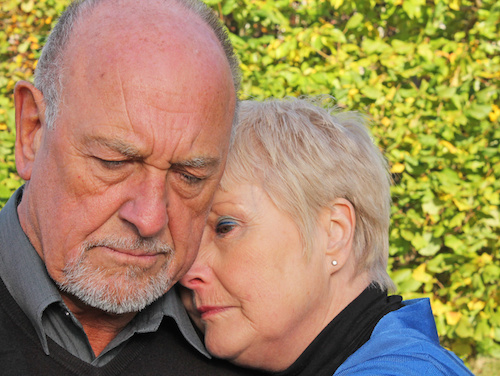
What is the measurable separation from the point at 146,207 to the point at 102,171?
0.62 ft

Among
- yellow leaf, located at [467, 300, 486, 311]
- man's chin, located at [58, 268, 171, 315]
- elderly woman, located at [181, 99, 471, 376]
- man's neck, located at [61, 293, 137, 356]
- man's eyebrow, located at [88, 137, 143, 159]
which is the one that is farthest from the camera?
yellow leaf, located at [467, 300, 486, 311]

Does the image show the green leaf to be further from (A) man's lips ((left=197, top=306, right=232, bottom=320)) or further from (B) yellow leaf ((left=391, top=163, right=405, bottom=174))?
(A) man's lips ((left=197, top=306, right=232, bottom=320))

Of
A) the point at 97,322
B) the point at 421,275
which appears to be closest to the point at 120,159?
the point at 97,322

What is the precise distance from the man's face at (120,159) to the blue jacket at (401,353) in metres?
0.80

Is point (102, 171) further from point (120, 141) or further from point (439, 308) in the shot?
point (439, 308)

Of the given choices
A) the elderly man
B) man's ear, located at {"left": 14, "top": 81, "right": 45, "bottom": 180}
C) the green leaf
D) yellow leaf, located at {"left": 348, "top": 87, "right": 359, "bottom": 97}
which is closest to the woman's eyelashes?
the elderly man

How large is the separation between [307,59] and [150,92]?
2666 mm

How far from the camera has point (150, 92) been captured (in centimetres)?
186

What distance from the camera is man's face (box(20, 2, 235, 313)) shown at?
1.85 m

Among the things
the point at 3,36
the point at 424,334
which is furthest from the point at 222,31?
the point at 3,36

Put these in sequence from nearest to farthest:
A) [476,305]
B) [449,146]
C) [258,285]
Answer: [258,285] → [449,146] → [476,305]

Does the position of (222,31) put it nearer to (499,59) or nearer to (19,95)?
(19,95)

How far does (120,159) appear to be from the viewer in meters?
1.88

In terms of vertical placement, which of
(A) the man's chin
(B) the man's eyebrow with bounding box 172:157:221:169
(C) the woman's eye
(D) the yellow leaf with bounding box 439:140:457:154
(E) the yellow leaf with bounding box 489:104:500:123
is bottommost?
(D) the yellow leaf with bounding box 439:140:457:154
